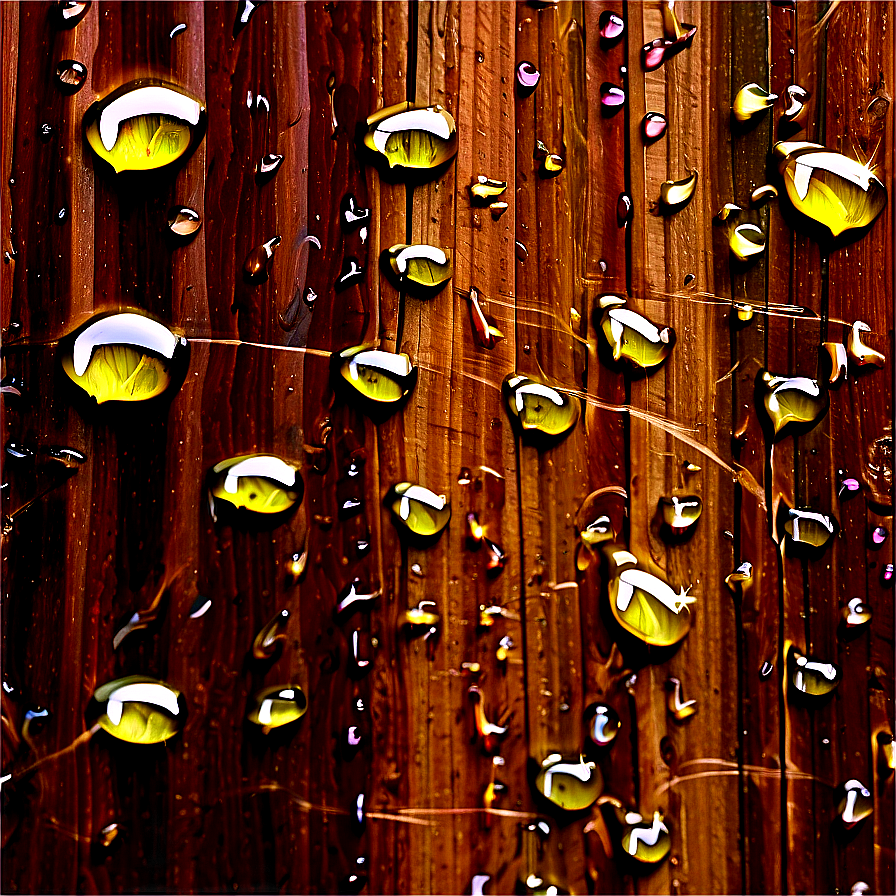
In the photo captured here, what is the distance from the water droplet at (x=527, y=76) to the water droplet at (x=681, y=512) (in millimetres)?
481

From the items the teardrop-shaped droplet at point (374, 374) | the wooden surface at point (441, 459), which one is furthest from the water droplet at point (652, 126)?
the teardrop-shaped droplet at point (374, 374)

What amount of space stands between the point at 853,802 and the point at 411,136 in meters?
0.89

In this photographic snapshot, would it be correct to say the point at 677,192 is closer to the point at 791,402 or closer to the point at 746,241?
the point at 746,241

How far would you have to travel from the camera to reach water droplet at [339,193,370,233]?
589 mm

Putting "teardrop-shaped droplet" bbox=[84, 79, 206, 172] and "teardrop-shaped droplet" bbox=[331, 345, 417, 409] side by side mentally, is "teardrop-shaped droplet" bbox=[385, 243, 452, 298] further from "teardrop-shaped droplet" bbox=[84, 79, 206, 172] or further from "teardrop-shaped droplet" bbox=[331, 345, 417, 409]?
"teardrop-shaped droplet" bbox=[84, 79, 206, 172]

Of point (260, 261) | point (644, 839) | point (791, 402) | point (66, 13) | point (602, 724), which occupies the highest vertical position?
point (66, 13)

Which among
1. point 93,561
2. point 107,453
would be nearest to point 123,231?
point 107,453

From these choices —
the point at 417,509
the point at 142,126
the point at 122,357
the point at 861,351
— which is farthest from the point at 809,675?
the point at 142,126

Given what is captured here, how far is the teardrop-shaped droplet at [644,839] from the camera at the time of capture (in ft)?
1.95

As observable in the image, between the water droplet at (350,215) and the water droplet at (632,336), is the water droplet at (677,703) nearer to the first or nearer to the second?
the water droplet at (632,336)

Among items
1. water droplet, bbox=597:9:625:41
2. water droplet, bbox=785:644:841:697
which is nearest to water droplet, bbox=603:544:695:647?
water droplet, bbox=785:644:841:697

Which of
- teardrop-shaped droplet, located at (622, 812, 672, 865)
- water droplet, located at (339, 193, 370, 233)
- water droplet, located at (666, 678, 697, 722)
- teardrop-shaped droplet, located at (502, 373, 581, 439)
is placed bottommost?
teardrop-shaped droplet, located at (622, 812, 672, 865)

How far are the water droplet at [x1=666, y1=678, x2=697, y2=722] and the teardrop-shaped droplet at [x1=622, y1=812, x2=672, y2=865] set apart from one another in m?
0.11

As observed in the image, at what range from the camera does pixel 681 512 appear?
2.01 feet
